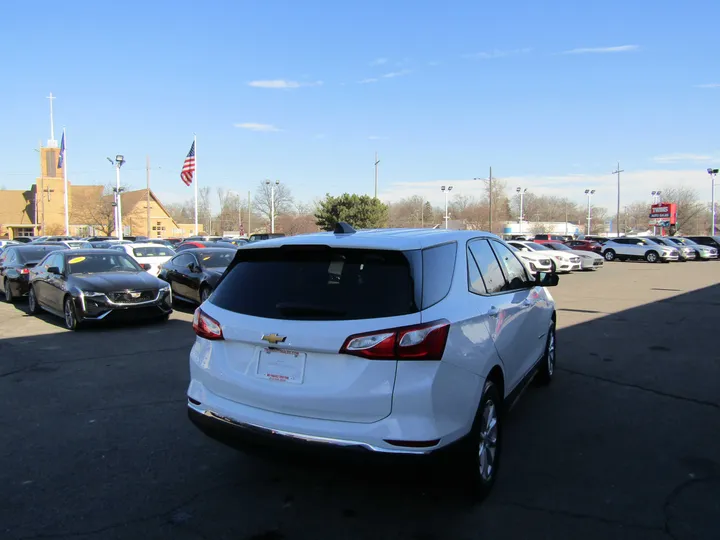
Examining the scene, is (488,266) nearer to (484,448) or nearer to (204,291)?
(484,448)

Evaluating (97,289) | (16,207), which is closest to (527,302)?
(97,289)

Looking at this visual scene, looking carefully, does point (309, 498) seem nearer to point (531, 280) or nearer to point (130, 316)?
point (531, 280)

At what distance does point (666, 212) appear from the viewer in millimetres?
61469

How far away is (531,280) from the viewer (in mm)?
5191

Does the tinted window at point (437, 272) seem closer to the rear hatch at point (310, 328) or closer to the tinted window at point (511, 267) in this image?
the rear hatch at point (310, 328)

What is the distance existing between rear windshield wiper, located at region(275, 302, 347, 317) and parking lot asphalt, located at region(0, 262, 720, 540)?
0.85 metres

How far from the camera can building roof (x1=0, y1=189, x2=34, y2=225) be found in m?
82.1

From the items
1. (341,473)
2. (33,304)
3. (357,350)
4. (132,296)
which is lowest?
(341,473)

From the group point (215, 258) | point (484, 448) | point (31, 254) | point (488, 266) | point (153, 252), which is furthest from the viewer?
point (153, 252)

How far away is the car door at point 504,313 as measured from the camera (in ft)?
12.3

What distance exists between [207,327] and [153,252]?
1548 cm

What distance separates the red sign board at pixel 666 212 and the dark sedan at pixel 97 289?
64594 millimetres

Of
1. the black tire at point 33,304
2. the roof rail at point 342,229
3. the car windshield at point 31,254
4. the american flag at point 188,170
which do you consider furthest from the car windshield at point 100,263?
the american flag at point 188,170

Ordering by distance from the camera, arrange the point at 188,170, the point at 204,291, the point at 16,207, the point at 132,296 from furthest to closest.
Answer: the point at 16,207 → the point at 188,170 → the point at 204,291 → the point at 132,296
